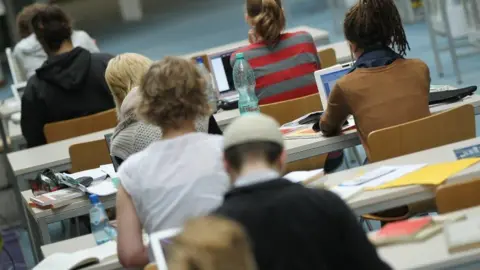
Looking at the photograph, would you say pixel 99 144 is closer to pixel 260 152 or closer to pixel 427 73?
pixel 427 73

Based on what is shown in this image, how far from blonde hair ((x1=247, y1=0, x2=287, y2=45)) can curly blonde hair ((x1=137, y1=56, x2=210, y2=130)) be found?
2.21 metres

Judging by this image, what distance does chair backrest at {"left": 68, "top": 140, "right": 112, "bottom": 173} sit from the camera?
5.57m

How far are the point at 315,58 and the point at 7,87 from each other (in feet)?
28.0

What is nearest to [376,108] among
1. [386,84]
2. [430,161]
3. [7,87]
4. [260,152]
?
[386,84]

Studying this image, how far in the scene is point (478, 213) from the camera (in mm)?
3123

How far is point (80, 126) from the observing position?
21.1 ft

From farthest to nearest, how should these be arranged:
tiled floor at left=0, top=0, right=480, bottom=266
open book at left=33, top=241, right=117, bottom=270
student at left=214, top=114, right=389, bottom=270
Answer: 1. tiled floor at left=0, top=0, right=480, bottom=266
2. open book at left=33, top=241, right=117, bottom=270
3. student at left=214, top=114, right=389, bottom=270

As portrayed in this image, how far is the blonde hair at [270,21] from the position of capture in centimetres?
580

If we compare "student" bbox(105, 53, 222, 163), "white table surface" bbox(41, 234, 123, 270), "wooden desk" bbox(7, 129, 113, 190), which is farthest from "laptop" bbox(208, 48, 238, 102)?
"white table surface" bbox(41, 234, 123, 270)

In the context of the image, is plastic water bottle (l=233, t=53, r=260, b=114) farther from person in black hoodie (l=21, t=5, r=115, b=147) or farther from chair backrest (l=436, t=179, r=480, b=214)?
chair backrest (l=436, t=179, r=480, b=214)

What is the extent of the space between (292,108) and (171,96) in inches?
78.0

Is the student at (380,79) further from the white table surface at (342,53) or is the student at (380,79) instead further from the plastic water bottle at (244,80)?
the white table surface at (342,53)

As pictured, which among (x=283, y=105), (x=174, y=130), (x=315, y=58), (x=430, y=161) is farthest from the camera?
(x=315, y=58)

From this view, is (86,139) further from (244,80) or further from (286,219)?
(286,219)
